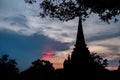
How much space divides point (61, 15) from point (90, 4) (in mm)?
2658

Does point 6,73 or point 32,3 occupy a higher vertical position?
point 6,73

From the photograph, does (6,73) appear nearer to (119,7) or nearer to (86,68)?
(86,68)

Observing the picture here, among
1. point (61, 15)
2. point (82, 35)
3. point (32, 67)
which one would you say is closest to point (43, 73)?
point (32, 67)

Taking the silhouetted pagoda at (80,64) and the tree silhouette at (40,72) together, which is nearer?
the silhouetted pagoda at (80,64)

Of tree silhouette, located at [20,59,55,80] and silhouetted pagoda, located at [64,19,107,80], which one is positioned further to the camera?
tree silhouette, located at [20,59,55,80]

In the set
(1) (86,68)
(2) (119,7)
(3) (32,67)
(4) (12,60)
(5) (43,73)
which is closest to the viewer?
(2) (119,7)

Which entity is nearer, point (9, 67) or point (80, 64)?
→ point (80, 64)

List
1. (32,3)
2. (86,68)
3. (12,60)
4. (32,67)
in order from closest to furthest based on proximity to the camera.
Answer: (32,3)
(86,68)
(32,67)
(12,60)

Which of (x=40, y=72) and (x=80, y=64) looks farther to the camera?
(x=40, y=72)

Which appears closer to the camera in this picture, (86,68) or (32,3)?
(32,3)

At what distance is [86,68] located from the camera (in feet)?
234

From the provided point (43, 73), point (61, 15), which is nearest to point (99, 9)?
point (61, 15)

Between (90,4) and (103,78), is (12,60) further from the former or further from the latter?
(90,4)

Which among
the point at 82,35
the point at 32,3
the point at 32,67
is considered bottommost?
the point at 32,3
